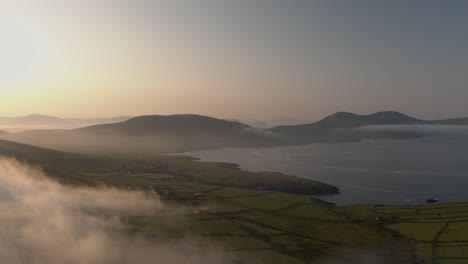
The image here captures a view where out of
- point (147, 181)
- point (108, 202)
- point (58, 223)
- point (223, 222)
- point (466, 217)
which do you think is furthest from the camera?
point (147, 181)

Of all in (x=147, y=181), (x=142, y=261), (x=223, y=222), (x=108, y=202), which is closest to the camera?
(x=142, y=261)

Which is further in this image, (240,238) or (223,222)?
(223,222)

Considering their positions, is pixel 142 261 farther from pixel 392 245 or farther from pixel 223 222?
pixel 392 245

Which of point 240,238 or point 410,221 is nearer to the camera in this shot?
point 240,238

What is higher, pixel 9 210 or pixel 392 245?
pixel 9 210

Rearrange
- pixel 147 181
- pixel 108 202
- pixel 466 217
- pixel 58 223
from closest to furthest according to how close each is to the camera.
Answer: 1. pixel 58 223
2. pixel 466 217
3. pixel 108 202
4. pixel 147 181

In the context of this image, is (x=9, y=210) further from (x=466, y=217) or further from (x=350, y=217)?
(x=466, y=217)

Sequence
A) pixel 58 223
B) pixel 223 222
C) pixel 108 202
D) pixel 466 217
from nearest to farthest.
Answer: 1. pixel 58 223
2. pixel 223 222
3. pixel 466 217
4. pixel 108 202

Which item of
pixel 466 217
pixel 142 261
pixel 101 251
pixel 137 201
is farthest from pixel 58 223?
pixel 466 217

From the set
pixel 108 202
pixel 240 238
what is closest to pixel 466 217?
pixel 240 238
